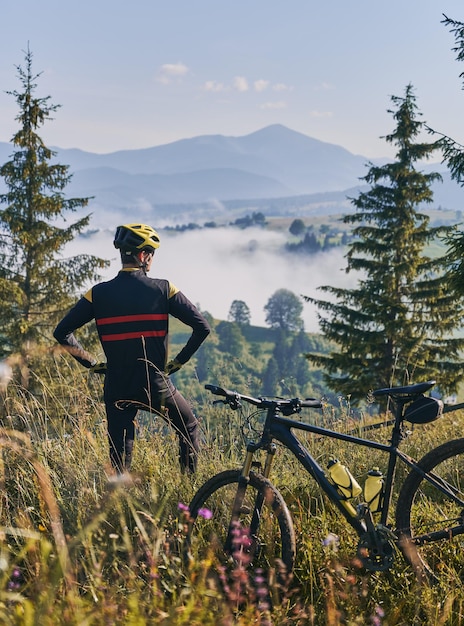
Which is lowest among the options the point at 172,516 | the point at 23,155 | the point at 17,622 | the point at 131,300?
the point at 172,516

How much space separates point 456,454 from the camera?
3.29 meters

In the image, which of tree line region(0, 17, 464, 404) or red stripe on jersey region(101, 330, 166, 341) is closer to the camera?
red stripe on jersey region(101, 330, 166, 341)

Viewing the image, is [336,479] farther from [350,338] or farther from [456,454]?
[350,338]

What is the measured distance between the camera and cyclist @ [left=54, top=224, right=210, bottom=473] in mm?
4477

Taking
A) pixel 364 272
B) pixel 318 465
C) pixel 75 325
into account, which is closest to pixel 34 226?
pixel 364 272

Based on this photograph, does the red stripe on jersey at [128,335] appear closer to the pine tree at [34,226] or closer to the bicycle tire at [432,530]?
the bicycle tire at [432,530]

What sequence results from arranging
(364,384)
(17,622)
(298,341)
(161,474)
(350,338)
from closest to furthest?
(17,622)
(161,474)
(364,384)
(350,338)
(298,341)

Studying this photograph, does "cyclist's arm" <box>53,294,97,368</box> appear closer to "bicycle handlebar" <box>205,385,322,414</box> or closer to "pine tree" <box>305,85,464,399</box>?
"bicycle handlebar" <box>205,385,322,414</box>

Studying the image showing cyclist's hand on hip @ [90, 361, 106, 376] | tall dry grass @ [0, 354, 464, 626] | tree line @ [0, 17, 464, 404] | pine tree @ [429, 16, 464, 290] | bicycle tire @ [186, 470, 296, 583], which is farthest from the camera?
tree line @ [0, 17, 464, 404]

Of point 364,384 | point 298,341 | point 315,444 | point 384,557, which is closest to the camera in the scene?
point 384,557

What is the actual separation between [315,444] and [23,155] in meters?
22.6

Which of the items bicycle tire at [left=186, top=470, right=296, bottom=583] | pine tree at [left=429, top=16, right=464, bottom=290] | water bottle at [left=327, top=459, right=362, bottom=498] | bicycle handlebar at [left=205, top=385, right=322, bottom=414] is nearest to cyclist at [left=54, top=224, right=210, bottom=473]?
bicycle tire at [left=186, top=470, right=296, bottom=583]

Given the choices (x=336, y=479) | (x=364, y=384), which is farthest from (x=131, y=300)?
(x=364, y=384)

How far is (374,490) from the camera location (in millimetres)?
3379
